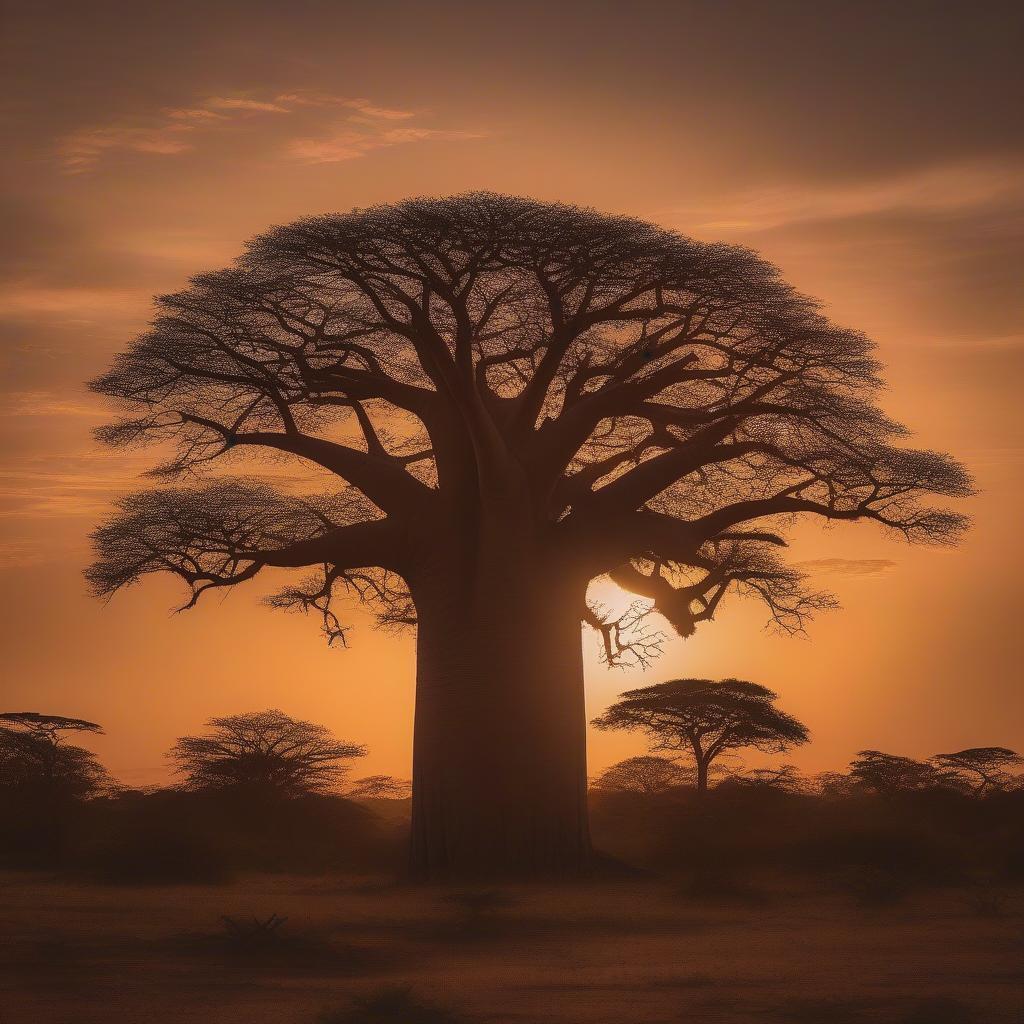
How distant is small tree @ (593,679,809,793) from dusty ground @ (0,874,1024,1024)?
296 inches

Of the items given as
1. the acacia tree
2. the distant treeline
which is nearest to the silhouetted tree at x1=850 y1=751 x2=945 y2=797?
A: the distant treeline

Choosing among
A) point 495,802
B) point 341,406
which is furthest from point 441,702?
point 341,406

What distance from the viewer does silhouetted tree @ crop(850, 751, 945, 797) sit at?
2055cm

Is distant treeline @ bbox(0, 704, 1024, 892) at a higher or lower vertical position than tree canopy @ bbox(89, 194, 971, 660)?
lower

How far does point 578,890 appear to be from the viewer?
1252 centimetres

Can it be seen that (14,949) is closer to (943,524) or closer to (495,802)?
(495,802)

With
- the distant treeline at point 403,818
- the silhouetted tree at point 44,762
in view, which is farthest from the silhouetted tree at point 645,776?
the silhouetted tree at point 44,762

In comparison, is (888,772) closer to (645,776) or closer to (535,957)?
(645,776)

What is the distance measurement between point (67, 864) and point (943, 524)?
9.49 m

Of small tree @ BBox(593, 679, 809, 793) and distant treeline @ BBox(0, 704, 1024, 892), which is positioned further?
small tree @ BBox(593, 679, 809, 793)

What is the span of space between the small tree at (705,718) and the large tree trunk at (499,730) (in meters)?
7.13

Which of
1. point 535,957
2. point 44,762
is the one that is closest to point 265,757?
point 44,762

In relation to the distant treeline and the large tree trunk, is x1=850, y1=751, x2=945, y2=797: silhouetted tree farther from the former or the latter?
the large tree trunk

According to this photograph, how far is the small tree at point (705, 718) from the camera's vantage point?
2039 cm
